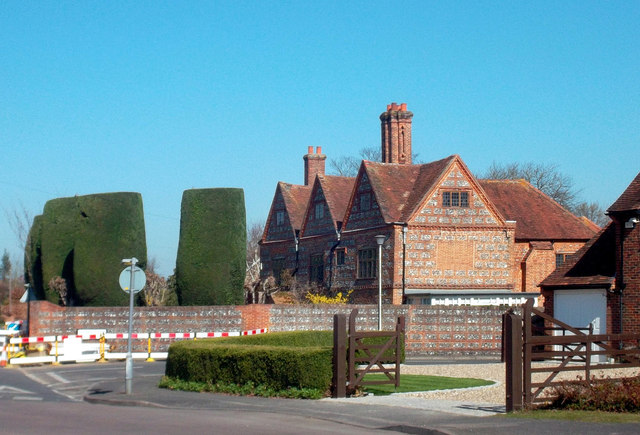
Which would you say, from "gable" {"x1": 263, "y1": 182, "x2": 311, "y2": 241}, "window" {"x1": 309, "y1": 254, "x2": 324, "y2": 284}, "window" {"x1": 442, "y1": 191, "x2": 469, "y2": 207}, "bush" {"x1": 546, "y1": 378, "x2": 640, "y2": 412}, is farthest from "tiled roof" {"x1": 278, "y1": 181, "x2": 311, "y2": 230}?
"bush" {"x1": 546, "y1": 378, "x2": 640, "y2": 412}

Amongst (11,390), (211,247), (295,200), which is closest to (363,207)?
(295,200)

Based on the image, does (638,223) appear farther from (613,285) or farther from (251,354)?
(251,354)

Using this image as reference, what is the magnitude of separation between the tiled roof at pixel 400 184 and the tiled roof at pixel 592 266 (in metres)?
13.2

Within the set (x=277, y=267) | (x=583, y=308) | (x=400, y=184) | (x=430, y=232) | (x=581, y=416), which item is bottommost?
(x=581, y=416)

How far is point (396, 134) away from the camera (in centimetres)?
5106

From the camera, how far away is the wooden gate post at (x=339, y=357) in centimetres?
1845

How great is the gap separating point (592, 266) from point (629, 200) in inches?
121

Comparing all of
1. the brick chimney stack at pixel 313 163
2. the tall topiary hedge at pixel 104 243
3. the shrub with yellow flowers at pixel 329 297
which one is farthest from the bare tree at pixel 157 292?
the brick chimney stack at pixel 313 163

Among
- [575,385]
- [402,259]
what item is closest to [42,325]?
[402,259]

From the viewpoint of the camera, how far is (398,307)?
120 ft

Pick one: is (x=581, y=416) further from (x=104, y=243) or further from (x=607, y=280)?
(x=104, y=243)

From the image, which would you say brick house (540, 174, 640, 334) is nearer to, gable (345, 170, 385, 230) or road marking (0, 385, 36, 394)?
gable (345, 170, 385, 230)

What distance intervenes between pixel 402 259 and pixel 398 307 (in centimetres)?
768

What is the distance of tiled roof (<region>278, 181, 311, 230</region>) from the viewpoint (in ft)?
180
